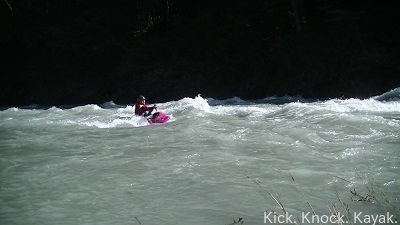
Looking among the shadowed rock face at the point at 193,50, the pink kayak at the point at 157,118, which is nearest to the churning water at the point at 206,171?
the pink kayak at the point at 157,118

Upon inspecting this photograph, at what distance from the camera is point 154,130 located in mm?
8516

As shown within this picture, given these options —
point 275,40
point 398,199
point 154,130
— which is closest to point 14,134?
point 154,130

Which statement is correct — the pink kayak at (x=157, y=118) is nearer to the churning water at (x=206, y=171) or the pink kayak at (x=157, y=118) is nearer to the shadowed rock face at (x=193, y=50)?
the churning water at (x=206, y=171)

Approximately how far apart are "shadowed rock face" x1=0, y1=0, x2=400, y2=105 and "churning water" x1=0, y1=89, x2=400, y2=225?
6.72 metres

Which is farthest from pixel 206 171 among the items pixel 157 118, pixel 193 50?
pixel 193 50

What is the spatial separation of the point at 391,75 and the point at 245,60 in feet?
20.8

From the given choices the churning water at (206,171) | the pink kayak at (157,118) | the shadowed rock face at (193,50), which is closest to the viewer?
the churning water at (206,171)

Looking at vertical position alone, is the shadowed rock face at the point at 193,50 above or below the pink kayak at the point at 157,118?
above

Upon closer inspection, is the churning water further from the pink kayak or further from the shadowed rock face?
the shadowed rock face

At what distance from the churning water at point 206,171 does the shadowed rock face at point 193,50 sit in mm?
6722

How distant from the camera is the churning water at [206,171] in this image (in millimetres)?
3781

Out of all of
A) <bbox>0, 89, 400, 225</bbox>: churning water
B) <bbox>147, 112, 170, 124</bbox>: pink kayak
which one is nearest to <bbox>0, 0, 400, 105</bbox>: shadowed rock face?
<bbox>0, 89, 400, 225</bbox>: churning water

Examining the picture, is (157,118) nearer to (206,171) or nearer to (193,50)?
(206,171)

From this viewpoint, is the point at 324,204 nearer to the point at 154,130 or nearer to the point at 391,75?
the point at 154,130
